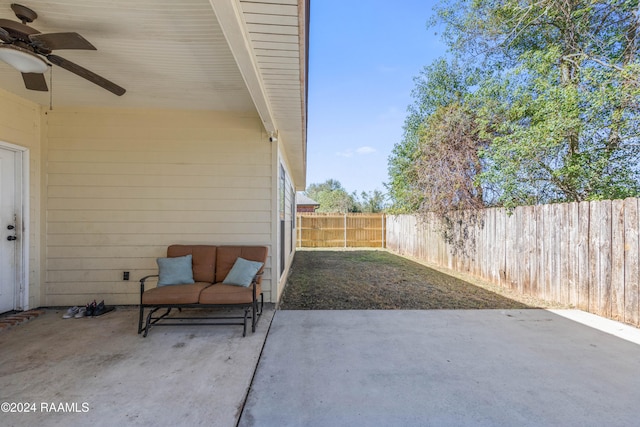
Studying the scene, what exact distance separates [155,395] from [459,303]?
390 cm

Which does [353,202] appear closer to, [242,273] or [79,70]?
[242,273]

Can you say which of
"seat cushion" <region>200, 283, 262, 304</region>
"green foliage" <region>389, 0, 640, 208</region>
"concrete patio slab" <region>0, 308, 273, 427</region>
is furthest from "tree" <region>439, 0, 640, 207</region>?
"concrete patio slab" <region>0, 308, 273, 427</region>

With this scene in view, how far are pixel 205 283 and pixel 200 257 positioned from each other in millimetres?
380

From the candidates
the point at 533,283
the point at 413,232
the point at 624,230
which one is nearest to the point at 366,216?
the point at 413,232

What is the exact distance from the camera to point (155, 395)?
1939 mm

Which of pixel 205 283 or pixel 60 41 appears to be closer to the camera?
pixel 60 41

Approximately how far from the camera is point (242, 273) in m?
3.29

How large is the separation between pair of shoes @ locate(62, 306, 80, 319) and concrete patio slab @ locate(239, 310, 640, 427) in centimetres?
257

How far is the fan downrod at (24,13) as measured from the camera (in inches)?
77.3

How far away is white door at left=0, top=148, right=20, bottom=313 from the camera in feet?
11.2

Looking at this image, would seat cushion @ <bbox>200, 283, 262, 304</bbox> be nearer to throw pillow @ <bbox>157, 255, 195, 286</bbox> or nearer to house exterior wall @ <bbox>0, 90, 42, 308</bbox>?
throw pillow @ <bbox>157, 255, 195, 286</bbox>

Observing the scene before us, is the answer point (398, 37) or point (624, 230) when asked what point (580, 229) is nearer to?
point (624, 230)

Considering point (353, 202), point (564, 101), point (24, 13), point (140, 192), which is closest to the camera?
point (24, 13)

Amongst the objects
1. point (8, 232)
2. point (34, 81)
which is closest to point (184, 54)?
point (34, 81)
